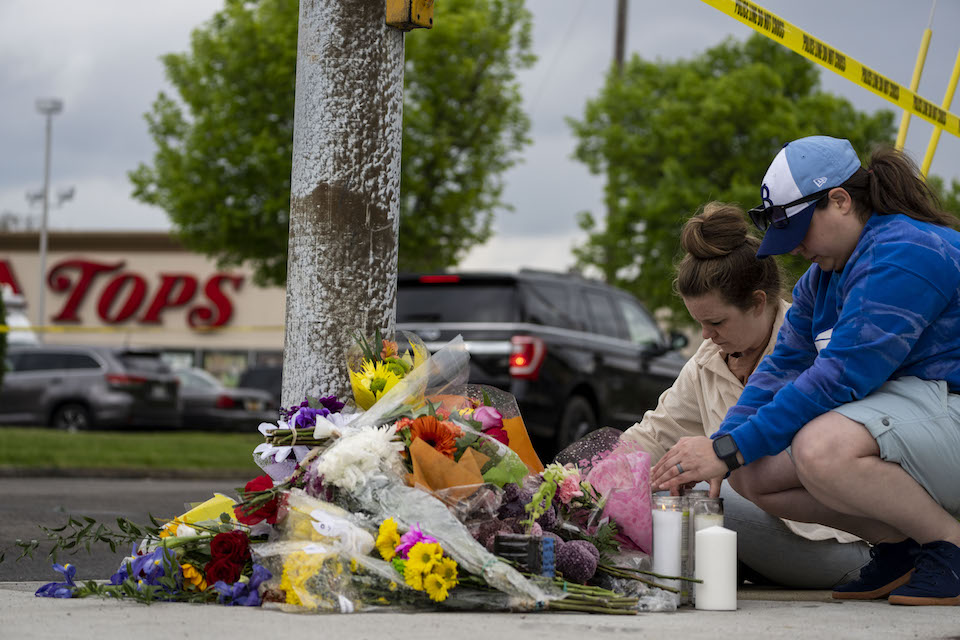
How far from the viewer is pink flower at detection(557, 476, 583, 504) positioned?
11.8 ft

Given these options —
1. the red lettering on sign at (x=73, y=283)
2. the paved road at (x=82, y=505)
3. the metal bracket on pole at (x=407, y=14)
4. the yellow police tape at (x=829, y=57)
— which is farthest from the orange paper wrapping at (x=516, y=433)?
the red lettering on sign at (x=73, y=283)

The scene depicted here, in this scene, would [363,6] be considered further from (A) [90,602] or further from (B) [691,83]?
(B) [691,83]

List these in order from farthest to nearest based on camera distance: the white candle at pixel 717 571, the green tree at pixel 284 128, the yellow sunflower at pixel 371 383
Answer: the green tree at pixel 284 128
the yellow sunflower at pixel 371 383
the white candle at pixel 717 571

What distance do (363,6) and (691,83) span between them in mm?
22939

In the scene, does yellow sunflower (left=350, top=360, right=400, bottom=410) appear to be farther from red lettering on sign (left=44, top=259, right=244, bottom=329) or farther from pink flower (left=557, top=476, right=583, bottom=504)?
red lettering on sign (left=44, top=259, right=244, bottom=329)

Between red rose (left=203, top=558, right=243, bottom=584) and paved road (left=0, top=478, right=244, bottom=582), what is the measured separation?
73 cm

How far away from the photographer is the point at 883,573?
147 inches

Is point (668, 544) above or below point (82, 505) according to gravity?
above

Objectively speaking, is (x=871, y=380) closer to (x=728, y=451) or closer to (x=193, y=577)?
(x=728, y=451)

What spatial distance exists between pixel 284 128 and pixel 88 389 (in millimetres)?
5425

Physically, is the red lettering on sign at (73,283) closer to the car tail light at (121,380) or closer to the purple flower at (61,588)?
the car tail light at (121,380)

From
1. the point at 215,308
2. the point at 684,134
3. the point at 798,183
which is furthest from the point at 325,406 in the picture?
the point at 215,308

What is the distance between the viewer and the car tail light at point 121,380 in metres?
19.3

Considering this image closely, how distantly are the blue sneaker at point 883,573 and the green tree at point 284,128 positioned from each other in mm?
14093
